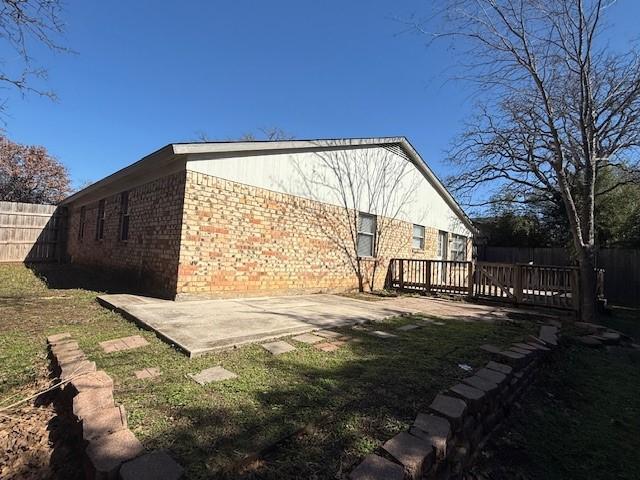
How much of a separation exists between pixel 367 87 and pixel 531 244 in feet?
39.9

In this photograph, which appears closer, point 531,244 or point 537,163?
point 537,163

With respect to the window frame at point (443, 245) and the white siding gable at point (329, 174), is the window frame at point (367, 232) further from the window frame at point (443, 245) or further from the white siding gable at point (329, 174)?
the window frame at point (443, 245)

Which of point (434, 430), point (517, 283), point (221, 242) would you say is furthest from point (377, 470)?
point (517, 283)

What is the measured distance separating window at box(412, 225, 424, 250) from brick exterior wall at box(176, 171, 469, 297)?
4329mm

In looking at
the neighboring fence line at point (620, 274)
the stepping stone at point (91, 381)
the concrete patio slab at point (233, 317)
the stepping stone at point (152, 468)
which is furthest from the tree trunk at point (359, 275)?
the neighboring fence line at point (620, 274)

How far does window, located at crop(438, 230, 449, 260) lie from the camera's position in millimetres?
14891

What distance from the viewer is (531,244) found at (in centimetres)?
1742

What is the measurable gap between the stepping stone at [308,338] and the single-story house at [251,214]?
313 centimetres

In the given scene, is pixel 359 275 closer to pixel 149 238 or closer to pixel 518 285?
pixel 518 285

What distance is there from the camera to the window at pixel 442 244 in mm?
14891

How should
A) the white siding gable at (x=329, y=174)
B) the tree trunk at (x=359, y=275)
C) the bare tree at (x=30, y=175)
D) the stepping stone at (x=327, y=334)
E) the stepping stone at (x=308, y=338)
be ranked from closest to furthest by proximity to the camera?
1. the stepping stone at (x=308, y=338)
2. the stepping stone at (x=327, y=334)
3. the white siding gable at (x=329, y=174)
4. the tree trunk at (x=359, y=275)
5. the bare tree at (x=30, y=175)

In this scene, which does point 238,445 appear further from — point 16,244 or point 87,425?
point 16,244

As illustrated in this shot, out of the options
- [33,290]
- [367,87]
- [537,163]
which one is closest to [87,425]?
[33,290]

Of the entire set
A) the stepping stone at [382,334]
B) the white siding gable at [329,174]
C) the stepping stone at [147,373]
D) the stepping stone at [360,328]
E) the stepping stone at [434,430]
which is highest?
the white siding gable at [329,174]
